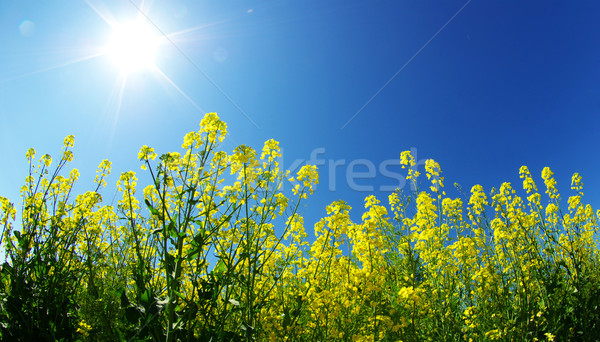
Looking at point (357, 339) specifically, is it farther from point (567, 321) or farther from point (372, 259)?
point (567, 321)

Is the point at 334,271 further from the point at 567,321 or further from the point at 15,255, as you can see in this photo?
the point at 15,255

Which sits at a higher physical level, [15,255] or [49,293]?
[15,255]

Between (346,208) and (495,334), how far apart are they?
6.09 feet

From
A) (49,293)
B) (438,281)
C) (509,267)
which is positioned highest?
(509,267)

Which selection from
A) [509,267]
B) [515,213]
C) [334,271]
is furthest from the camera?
[515,213]

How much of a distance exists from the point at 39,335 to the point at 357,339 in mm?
2652

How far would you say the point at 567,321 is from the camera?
3264 millimetres

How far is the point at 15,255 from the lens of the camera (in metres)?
3.22

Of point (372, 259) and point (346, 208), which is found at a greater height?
point (346, 208)

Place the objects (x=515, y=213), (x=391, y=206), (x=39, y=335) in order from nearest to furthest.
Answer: (x=39, y=335)
(x=515, y=213)
(x=391, y=206)

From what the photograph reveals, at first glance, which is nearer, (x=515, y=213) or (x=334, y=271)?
(x=334, y=271)

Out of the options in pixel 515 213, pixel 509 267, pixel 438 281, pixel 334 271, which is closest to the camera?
pixel 438 281

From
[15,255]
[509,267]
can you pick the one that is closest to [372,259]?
[509,267]

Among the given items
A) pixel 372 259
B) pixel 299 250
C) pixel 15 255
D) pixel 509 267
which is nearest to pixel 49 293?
pixel 15 255
